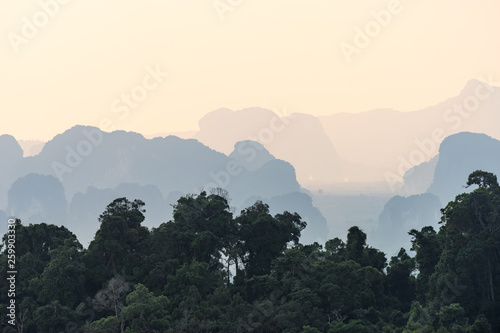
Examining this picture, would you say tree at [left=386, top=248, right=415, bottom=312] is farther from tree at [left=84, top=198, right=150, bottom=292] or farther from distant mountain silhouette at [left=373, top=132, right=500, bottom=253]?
distant mountain silhouette at [left=373, top=132, right=500, bottom=253]

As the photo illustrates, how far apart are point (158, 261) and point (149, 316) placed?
5690mm

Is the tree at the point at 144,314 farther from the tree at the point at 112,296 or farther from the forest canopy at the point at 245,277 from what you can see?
the tree at the point at 112,296

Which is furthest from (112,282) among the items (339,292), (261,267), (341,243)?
(341,243)

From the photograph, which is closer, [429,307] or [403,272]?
[429,307]

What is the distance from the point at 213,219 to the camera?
36.6 meters

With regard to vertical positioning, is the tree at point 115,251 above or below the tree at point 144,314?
above

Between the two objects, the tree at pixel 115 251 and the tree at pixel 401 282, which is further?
the tree at pixel 401 282

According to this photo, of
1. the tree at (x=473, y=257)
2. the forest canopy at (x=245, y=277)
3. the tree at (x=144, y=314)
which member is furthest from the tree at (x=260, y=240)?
the tree at (x=473, y=257)

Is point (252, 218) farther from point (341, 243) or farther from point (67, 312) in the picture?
point (67, 312)

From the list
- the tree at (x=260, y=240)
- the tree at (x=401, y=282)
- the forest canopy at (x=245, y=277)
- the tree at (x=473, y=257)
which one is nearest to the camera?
the tree at (x=473, y=257)

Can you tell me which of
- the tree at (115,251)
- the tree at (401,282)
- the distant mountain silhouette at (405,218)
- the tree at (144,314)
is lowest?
the tree at (144,314)

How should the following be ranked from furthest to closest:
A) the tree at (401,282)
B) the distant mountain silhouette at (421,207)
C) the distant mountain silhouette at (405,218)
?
the distant mountain silhouette at (421,207) < the distant mountain silhouette at (405,218) < the tree at (401,282)

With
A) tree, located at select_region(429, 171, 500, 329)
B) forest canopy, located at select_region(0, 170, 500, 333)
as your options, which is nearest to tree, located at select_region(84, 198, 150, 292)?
forest canopy, located at select_region(0, 170, 500, 333)

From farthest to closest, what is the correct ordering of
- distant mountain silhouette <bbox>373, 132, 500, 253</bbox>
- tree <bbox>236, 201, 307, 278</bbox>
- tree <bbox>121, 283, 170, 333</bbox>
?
1. distant mountain silhouette <bbox>373, 132, 500, 253</bbox>
2. tree <bbox>236, 201, 307, 278</bbox>
3. tree <bbox>121, 283, 170, 333</bbox>
